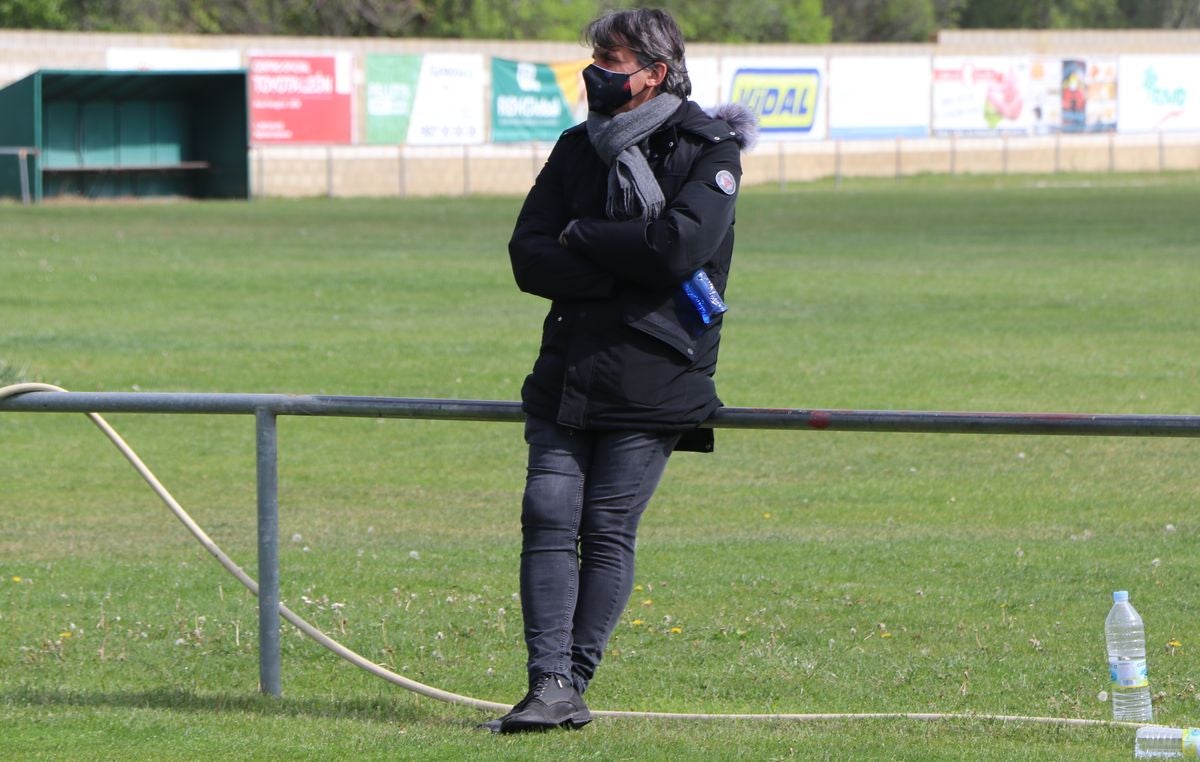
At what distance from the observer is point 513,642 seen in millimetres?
6562

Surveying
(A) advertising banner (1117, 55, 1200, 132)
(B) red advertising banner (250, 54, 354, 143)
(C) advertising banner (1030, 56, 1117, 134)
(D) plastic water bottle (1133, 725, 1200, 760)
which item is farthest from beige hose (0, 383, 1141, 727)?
(A) advertising banner (1117, 55, 1200, 132)

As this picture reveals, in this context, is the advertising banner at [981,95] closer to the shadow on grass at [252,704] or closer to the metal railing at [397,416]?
the shadow on grass at [252,704]

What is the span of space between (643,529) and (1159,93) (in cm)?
5526

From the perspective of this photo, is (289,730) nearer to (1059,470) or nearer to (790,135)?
(1059,470)

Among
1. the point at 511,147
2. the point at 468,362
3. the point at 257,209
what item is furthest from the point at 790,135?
the point at 468,362

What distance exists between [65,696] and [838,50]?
50191 millimetres

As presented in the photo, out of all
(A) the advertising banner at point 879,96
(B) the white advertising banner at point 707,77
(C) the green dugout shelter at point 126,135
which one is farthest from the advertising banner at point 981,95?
(C) the green dugout shelter at point 126,135

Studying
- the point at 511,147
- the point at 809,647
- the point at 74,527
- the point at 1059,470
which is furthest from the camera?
the point at 511,147

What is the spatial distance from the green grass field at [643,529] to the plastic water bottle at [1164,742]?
5cm

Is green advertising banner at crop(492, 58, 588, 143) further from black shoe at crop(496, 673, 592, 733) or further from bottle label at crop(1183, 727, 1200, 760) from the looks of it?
bottle label at crop(1183, 727, 1200, 760)

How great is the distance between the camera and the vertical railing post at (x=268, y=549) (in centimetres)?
496

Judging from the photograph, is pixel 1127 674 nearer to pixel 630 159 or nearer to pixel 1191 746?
pixel 1191 746

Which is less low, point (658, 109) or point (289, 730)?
point (658, 109)

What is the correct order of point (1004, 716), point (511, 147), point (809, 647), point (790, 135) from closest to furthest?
point (1004, 716) → point (809, 647) → point (511, 147) → point (790, 135)
